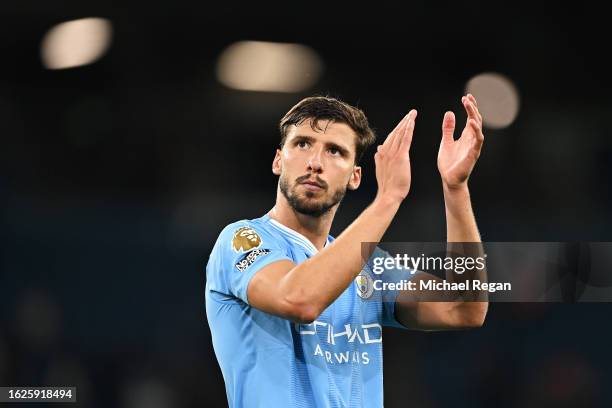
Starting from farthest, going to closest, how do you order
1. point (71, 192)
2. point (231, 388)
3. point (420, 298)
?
point (71, 192), point (420, 298), point (231, 388)

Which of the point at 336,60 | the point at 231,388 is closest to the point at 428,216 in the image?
the point at 336,60

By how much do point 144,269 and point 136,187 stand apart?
25.7 inches

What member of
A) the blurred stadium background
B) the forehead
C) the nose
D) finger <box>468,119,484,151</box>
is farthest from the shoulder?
the blurred stadium background

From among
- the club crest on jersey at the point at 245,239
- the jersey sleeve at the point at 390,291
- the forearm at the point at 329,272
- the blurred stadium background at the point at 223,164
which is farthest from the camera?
the blurred stadium background at the point at 223,164

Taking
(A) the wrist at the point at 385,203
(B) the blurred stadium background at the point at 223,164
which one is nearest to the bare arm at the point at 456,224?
(A) the wrist at the point at 385,203

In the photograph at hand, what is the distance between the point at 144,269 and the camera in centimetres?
606

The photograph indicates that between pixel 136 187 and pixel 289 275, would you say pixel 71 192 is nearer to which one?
pixel 136 187

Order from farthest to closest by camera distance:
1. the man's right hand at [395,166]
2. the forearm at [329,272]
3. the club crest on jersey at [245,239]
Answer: the club crest on jersey at [245,239] < the man's right hand at [395,166] < the forearm at [329,272]

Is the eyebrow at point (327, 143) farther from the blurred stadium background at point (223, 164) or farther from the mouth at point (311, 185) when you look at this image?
the blurred stadium background at point (223, 164)

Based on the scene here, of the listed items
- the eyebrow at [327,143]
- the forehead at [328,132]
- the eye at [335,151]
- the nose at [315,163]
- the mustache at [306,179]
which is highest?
the forehead at [328,132]

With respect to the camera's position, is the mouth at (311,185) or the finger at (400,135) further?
the mouth at (311,185)

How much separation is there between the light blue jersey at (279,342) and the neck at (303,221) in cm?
4

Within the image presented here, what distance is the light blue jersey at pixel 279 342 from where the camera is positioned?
230cm

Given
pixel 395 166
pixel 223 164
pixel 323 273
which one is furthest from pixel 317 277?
pixel 223 164
